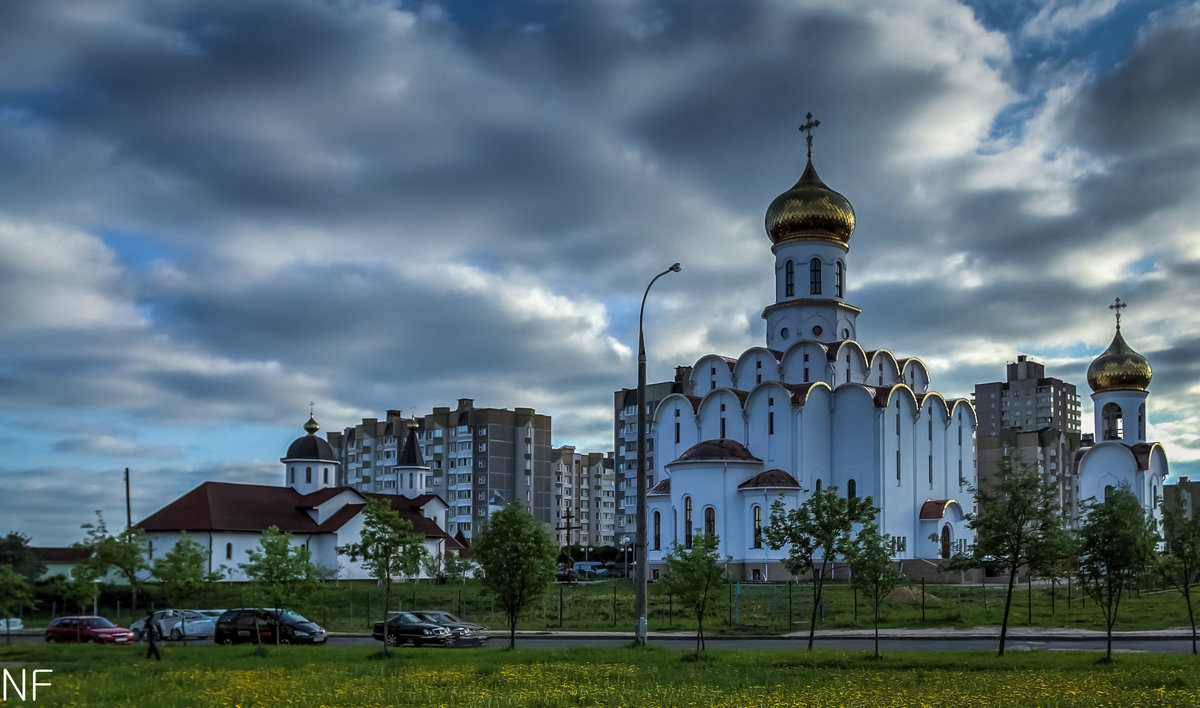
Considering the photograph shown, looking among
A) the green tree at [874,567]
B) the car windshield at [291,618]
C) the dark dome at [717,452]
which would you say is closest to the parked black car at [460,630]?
the car windshield at [291,618]

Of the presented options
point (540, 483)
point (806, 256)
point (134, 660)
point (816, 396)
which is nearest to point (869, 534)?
point (134, 660)

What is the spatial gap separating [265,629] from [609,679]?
1782cm

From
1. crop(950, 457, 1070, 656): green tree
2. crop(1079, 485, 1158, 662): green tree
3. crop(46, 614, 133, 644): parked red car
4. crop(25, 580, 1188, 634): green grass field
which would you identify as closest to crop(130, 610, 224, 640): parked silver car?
crop(46, 614, 133, 644): parked red car

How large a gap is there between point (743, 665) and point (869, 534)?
6.71 m

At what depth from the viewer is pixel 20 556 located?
6066 cm

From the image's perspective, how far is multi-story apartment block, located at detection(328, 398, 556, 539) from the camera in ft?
369

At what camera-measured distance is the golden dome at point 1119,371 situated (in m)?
63.0

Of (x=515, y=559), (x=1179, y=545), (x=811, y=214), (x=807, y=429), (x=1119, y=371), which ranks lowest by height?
(x=515, y=559)

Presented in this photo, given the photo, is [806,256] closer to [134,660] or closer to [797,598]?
[797,598]

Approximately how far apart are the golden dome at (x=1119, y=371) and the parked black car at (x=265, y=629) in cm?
5022

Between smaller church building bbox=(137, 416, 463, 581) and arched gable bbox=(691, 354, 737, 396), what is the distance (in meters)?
21.5

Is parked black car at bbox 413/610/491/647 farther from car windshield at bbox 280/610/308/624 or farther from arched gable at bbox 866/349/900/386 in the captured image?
arched gable at bbox 866/349/900/386

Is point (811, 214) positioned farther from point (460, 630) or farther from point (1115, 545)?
point (1115, 545)

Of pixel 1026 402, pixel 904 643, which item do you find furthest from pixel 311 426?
pixel 1026 402
